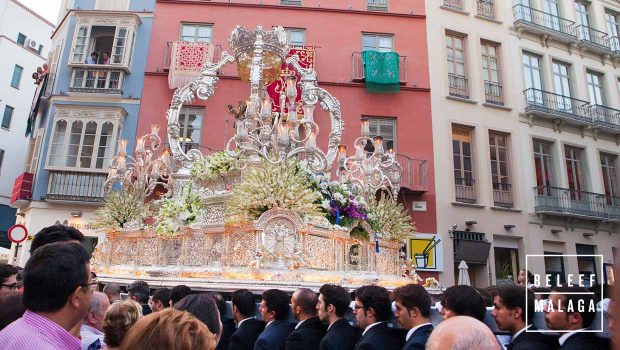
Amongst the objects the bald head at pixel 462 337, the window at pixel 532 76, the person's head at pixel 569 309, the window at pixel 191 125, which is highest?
the window at pixel 532 76

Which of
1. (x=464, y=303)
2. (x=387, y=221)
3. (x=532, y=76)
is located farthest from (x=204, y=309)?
(x=532, y=76)

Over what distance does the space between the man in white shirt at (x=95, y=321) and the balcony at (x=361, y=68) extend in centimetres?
1700

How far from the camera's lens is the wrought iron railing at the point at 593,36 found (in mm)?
23000

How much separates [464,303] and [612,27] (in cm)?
2684

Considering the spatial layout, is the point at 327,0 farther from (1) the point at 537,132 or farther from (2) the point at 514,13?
(1) the point at 537,132

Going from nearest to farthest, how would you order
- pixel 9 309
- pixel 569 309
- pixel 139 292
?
pixel 569 309
pixel 9 309
pixel 139 292

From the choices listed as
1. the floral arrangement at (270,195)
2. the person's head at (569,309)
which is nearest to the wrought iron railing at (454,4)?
the floral arrangement at (270,195)

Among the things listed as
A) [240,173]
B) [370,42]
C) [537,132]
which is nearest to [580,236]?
[537,132]

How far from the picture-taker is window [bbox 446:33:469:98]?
2041 cm

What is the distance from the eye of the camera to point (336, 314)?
4.61 m

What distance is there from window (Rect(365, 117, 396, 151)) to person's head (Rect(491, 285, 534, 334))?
15.5 meters

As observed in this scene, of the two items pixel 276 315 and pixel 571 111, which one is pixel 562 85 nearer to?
pixel 571 111

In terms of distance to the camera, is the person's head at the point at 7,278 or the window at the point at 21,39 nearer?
the person's head at the point at 7,278

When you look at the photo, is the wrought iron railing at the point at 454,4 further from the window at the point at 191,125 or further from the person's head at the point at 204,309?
the person's head at the point at 204,309
